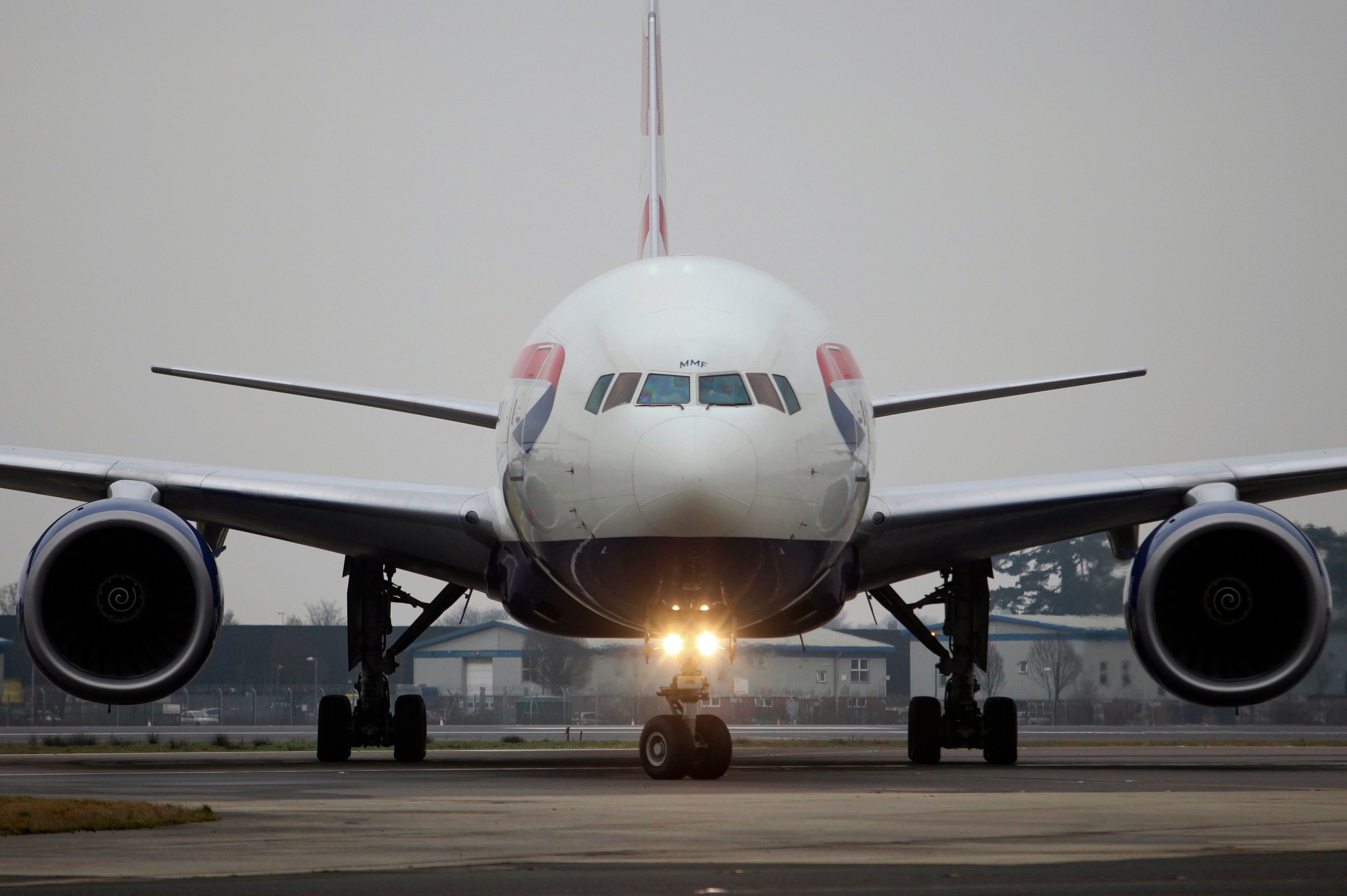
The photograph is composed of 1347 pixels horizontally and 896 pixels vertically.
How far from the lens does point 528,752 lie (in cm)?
2270

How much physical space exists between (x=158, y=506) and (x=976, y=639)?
28.0 ft

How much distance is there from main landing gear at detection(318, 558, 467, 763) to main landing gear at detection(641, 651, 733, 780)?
17.5 ft

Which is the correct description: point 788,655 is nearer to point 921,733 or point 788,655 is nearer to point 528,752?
point 528,752

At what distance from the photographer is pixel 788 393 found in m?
12.9

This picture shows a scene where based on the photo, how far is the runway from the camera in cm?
Answer: 625

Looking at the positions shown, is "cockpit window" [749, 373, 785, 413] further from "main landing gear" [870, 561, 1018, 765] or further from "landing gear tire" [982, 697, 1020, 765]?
"landing gear tire" [982, 697, 1020, 765]

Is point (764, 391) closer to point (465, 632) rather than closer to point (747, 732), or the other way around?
point (747, 732)

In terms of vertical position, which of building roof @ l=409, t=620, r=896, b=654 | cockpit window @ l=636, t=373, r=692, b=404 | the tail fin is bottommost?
building roof @ l=409, t=620, r=896, b=654

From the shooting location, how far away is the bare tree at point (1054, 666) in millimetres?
50938

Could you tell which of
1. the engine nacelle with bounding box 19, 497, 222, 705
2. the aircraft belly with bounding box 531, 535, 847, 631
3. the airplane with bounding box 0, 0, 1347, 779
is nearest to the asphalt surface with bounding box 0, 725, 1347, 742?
the airplane with bounding box 0, 0, 1347, 779

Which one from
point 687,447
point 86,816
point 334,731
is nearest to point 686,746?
point 687,447

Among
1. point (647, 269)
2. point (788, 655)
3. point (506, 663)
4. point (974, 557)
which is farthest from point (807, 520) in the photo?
point (506, 663)

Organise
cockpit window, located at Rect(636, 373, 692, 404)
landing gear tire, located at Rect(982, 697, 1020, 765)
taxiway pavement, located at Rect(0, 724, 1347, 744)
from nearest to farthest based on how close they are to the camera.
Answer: cockpit window, located at Rect(636, 373, 692, 404)
landing gear tire, located at Rect(982, 697, 1020, 765)
taxiway pavement, located at Rect(0, 724, 1347, 744)

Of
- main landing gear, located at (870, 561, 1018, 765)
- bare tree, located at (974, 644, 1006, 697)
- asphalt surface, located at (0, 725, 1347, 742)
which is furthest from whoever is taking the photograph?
bare tree, located at (974, 644, 1006, 697)
